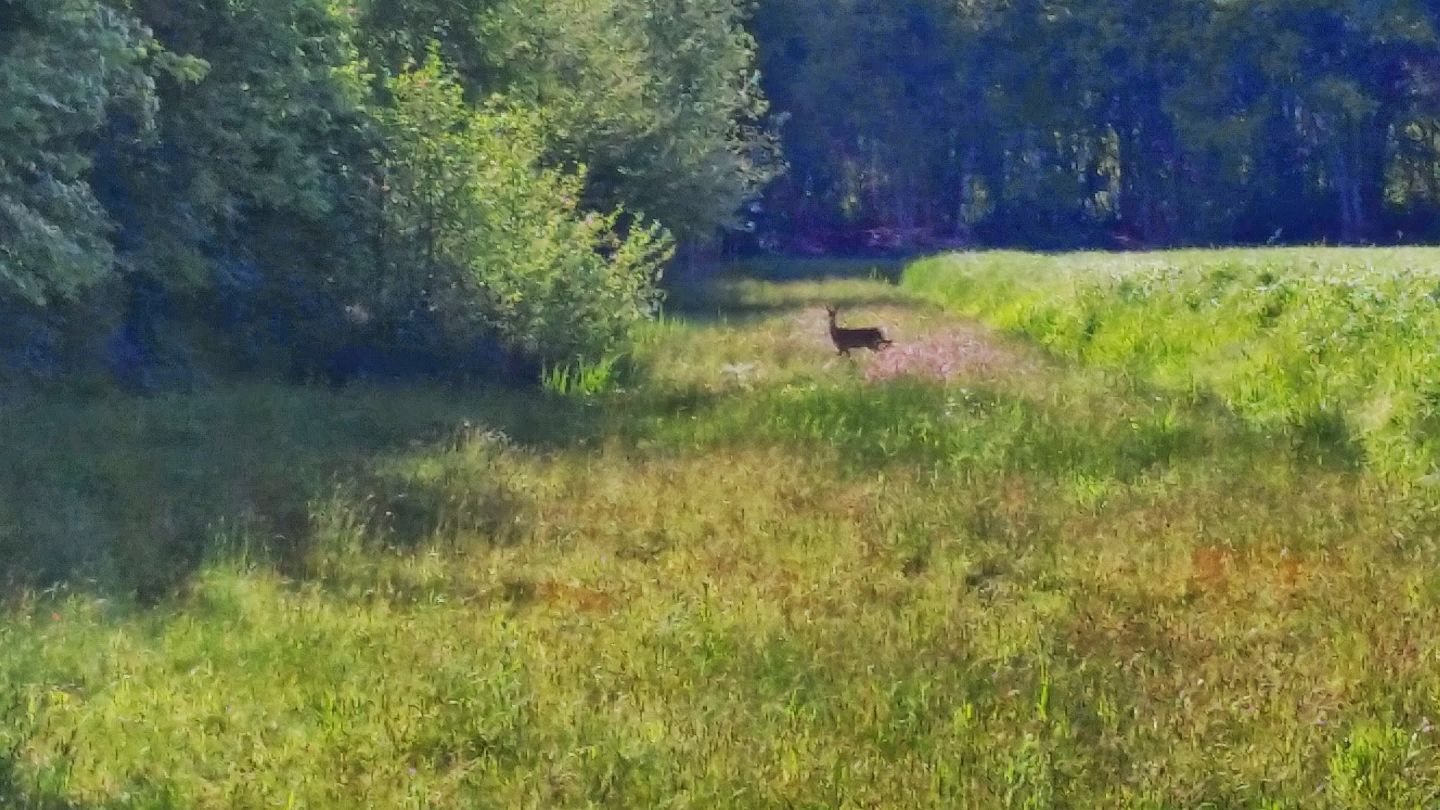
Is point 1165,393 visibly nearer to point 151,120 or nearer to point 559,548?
point 559,548

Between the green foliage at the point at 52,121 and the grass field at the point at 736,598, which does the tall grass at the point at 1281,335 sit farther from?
the green foliage at the point at 52,121

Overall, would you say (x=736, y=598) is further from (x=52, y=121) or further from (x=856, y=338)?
(x=856, y=338)

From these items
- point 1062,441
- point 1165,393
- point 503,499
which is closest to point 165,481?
point 503,499

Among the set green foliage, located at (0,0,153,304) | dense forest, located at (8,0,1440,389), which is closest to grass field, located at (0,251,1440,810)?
green foliage, located at (0,0,153,304)

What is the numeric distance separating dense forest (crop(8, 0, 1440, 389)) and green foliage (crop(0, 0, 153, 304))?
0.03 meters

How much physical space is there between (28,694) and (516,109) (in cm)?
1474

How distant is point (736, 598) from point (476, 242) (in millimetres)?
10604

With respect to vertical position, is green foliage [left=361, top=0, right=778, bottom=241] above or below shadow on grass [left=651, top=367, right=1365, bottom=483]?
above

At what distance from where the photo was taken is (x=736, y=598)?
26.6ft

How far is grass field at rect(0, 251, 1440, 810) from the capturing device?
5781 mm

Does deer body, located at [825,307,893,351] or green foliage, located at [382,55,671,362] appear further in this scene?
deer body, located at [825,307,893,351]

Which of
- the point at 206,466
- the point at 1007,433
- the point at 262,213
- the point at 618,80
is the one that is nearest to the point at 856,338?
the point at 1007,433

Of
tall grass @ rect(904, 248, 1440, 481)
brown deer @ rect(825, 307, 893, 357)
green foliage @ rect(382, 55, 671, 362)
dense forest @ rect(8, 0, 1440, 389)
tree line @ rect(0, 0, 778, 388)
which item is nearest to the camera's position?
tall grass @ rect(904, 248, 1440, 481)

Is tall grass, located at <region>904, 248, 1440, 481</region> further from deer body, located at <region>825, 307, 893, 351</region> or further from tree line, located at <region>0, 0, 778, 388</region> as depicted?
tree line, located at <region>0, 0, 778, 388</region>
